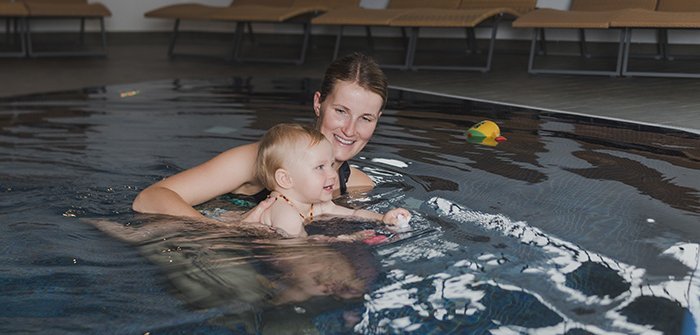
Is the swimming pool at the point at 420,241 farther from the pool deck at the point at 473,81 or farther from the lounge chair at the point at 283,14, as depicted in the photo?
the lounge chair at the point at 283,14

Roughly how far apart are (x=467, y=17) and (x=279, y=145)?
5631mm

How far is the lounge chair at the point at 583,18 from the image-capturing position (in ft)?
25.3

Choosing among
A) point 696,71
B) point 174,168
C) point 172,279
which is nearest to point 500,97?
point 696,71

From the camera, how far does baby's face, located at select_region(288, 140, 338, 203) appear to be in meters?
3.05

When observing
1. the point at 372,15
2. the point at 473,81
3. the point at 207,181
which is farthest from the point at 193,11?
the point at 207,181

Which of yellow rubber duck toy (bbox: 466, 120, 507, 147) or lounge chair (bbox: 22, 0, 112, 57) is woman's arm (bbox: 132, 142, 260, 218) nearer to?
yellow rubber duck toy (bbox: 466, 120, 507, 147)

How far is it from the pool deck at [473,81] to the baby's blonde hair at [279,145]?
9.69 ft

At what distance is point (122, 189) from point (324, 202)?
1089 millimetres

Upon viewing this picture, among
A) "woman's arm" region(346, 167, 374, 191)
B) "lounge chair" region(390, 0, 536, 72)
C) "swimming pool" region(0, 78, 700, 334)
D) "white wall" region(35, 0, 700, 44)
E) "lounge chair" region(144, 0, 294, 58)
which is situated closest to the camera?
"swimming pool" region(0, 78, 700, 334)

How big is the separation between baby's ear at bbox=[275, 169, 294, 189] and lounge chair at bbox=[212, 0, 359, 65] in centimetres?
653

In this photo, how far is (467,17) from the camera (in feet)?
27.7

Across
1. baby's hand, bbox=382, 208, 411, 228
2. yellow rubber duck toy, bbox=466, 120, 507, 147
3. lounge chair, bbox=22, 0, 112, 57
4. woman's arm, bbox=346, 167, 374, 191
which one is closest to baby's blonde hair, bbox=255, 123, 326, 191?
baby's hand, bbox=382, 208, 411, 228

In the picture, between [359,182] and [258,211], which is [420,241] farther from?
[359,182]

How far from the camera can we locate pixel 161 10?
35.3 ft
